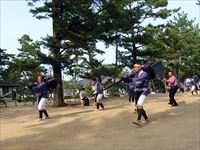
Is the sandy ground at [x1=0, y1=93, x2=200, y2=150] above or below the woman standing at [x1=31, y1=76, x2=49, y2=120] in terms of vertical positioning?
below

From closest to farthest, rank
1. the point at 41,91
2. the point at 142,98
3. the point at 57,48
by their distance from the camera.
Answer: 1. the point at 142,98
2. the point at 41,91
3. the point at 57,48

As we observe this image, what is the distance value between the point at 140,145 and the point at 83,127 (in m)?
3.77

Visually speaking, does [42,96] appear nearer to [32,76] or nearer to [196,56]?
[32,76]

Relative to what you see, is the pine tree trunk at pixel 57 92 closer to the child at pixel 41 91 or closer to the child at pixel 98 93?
the child at pixel 98 93

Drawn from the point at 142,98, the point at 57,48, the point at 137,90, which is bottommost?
the point at 142,98

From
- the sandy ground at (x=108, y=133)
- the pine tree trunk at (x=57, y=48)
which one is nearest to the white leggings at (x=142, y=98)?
the sandy ground at (x=108, y=133)

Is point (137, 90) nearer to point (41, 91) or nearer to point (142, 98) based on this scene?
point (142, 98)

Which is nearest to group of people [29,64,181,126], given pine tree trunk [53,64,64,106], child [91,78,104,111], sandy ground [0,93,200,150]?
child [91,78,104,111]

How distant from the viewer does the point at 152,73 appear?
13914 millimetres

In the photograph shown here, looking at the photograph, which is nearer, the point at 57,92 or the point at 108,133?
the point at 108,133

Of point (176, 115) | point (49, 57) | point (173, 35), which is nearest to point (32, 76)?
point (49, 57)

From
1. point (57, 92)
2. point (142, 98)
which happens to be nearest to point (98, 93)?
point (142, 98)

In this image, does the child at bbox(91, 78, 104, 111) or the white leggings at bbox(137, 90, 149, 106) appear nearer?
the white leggings at bbox(137, 90, 149, 106)

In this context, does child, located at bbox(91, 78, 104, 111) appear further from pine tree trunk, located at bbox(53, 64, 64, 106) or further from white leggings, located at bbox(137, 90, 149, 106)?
pine tree trunk, located at bbox(53, 64, 64, 106)
